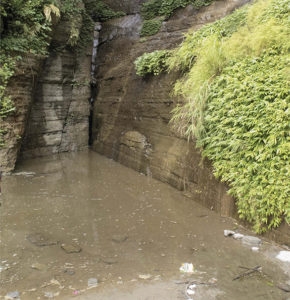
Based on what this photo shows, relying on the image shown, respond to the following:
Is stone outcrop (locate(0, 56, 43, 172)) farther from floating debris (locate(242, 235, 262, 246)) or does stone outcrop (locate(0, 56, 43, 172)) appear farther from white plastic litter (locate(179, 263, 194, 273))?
floating debris (locate(242, 235, 262, 246))

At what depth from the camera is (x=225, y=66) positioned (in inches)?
215

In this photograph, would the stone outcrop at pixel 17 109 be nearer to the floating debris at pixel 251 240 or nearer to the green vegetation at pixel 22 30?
the green vegetation at pixel 22 30

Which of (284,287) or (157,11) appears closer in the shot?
(284,287)

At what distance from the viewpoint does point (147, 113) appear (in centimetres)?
787

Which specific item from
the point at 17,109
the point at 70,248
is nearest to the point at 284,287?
the point at 70,248

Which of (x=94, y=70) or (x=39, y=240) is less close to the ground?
(x=94, y=70)

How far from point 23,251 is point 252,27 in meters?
5.75

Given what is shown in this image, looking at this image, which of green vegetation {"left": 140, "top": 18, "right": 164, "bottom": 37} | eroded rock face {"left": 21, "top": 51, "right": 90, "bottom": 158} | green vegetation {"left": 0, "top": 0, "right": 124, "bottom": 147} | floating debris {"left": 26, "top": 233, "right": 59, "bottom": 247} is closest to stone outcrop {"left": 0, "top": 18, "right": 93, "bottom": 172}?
eroded rock face {"left": 21, "top": 51, "right": 90, "bottom": 158}

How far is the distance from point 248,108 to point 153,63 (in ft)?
12.8

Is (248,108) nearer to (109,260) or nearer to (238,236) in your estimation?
(238,236)

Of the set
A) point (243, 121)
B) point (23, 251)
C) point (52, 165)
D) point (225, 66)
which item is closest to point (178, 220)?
point (243, 121)

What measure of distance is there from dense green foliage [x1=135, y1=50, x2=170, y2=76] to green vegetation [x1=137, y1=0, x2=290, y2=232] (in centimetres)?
126

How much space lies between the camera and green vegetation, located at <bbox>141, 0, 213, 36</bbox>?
948 centimetres

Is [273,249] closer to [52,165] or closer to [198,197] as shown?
[198,197]
